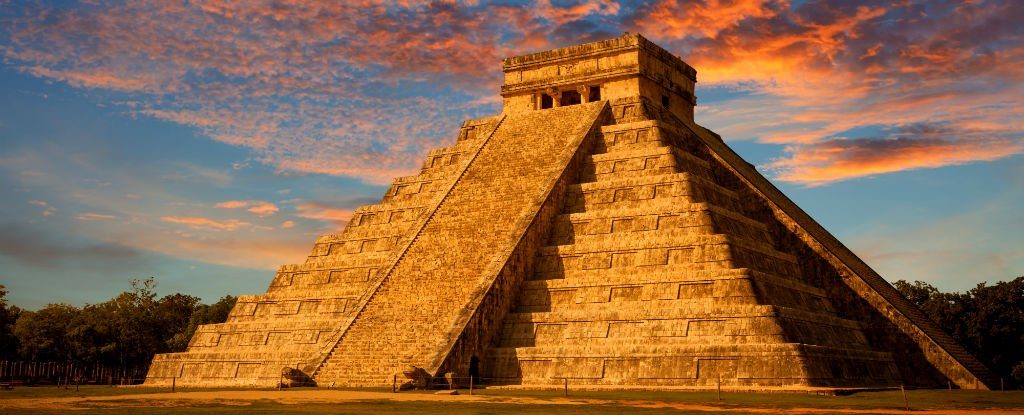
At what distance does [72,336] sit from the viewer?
194 feet

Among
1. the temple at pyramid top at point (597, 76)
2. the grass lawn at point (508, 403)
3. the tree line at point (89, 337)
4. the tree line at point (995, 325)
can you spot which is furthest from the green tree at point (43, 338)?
the tree line at point (995, 325)

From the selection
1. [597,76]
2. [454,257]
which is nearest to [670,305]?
[454,257]

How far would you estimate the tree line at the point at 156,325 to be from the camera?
47812 millimetres

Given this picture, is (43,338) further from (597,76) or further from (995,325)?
(995,325)

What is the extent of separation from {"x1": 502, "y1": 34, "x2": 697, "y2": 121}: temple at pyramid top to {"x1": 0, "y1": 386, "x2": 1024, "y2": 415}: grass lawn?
70.3 feet

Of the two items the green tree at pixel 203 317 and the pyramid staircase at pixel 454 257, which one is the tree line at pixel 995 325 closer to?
the pyramid staircase at pixel 454 257

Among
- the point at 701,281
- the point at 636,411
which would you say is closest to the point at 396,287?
the point at 701,281

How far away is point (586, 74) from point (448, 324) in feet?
61.0

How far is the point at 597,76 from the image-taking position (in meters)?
47.5

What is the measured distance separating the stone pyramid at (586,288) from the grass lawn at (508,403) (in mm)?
2520

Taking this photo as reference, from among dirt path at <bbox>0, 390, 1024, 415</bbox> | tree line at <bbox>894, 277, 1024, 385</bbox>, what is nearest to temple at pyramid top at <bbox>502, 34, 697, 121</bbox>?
tree line at <bbox>894, 277, 1024, 385</bbox>

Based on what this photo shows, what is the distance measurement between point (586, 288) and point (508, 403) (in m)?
9.96

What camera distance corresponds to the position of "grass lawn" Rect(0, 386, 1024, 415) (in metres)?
21.7

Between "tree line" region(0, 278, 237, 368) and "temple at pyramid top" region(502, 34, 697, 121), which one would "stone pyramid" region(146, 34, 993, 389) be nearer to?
"temple at pyramid top" region(502, 34, 697, 121)
